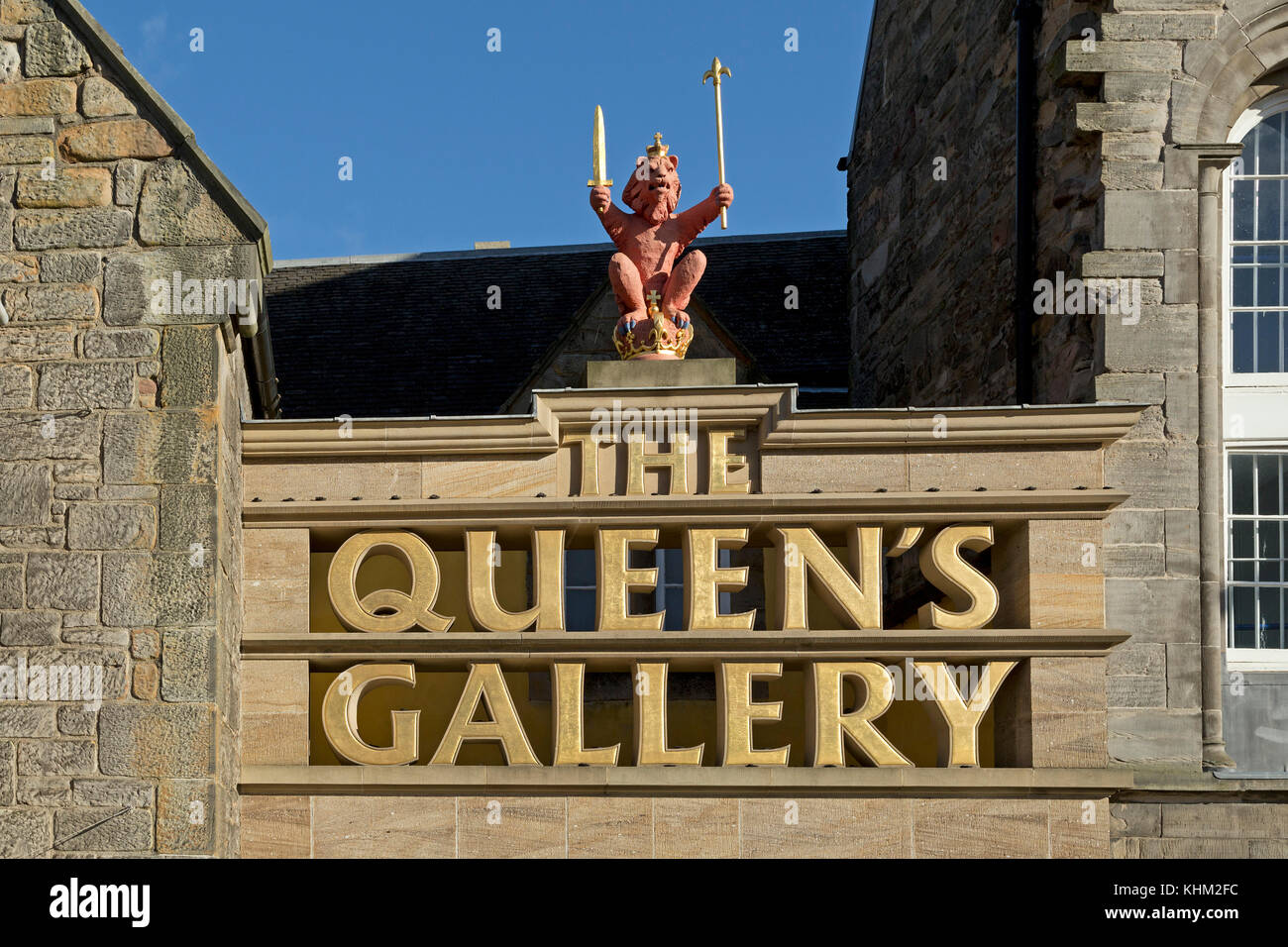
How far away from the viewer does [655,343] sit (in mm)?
11969

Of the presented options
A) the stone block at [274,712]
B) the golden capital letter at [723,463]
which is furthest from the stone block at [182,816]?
the golden capital letter at [723,463]

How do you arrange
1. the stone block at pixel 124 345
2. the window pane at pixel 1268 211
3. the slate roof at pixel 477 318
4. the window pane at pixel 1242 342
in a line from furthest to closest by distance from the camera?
the slate roof at pixel 477 318 → the window pane at pixel 1268 211 → the window pane at pixel 1242 342 → the stone block at pixel 124 345

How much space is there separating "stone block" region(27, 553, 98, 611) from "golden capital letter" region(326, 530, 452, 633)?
1.64 m

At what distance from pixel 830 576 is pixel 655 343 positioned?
7.00 feet

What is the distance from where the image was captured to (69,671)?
9.75 meters

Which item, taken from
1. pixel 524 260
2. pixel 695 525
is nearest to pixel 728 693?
pixel 695 525

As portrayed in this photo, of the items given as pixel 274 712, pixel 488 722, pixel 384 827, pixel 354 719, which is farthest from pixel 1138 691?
pixel 274 712

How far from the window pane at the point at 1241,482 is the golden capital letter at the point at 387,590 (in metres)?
5.30

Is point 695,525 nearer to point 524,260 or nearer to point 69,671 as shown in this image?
point 69,671

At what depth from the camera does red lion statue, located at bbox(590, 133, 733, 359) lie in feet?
39.5

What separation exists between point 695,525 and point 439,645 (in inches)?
71.8

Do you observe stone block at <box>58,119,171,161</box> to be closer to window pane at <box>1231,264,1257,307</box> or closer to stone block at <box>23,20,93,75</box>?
stone block at <box>23,20,93,75</box>

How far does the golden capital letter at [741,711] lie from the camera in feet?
35.5

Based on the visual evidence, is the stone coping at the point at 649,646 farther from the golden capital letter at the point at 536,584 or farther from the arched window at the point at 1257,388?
the arched window at the point at 1257,388
